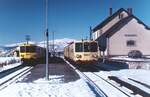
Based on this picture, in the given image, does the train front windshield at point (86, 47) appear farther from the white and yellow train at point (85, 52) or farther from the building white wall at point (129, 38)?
the building white wall at point (129, 38)

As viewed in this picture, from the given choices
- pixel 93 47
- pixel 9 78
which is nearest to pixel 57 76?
pixel 9 78

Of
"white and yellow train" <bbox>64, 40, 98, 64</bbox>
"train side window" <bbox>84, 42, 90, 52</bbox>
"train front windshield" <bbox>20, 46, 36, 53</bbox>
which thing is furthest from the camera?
"train front windshield" <bbox>20, 46, 36, 53</bbox>

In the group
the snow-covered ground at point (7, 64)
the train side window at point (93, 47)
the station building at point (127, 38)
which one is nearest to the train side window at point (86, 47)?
the train side window at point (93, 47)

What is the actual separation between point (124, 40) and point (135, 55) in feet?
30.3

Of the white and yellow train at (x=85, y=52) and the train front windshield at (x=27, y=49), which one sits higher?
the train front windshield at (x=27, y=49)

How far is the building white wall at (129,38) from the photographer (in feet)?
236

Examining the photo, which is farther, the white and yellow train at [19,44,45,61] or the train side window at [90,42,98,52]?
the white and yellow train at [19,44,45,61]

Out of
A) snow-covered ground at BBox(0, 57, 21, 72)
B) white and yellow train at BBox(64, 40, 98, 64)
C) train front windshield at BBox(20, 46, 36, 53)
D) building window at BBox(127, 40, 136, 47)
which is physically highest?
building window at BBox(127, 40, 136, 47)

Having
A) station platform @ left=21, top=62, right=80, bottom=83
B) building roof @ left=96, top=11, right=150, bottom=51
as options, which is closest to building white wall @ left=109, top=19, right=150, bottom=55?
building roof @ left=96, top=11, right=150, bottom=51

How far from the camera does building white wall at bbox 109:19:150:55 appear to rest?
7188 centimetres

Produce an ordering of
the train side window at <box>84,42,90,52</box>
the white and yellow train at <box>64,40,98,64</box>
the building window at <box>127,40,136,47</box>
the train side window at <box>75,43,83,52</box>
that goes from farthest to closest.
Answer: the building window at <box>127,40,136,47</box>
the train side window at <box>75,43,83,52</box>
the train side window at <box>84,42,90,52</box>
the white and yellow train at <box>64,40,98,64</box>

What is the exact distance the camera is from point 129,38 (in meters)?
72.9

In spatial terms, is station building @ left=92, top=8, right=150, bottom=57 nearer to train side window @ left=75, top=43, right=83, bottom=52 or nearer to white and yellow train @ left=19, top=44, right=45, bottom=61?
white and yellow train @ left=19, top=44, right=45, bottom=61

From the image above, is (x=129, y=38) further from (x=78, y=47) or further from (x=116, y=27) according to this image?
(x=78, y=47)
